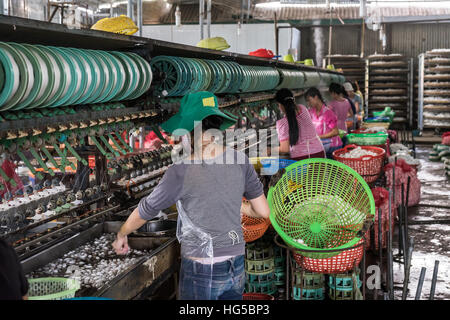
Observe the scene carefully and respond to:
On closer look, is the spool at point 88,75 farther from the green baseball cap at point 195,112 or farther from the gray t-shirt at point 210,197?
the gray t-shirt at point 210,197

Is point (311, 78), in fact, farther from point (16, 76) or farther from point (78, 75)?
point (16, 76)

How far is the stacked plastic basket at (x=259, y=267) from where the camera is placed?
12.4 ft

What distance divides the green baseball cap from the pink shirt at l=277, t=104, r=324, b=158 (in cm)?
263

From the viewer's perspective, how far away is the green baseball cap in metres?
2.29

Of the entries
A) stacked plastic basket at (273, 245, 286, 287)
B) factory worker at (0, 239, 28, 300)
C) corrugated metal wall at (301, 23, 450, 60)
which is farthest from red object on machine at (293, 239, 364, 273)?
corrugated metal wall at (301, 23, 450, 60)

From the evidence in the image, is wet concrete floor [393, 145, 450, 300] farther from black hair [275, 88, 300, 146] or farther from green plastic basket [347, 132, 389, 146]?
black hair [275, 88, 300, 146]

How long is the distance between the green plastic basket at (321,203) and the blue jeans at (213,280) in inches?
37.4

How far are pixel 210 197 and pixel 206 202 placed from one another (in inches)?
1.1

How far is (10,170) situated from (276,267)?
2107mm

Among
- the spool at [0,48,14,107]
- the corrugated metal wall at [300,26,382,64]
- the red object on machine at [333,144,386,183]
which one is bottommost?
the red object on machine at [333,144,386,183]

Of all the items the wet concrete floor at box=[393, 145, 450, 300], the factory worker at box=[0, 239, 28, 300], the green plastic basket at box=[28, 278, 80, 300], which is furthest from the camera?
the wet concrete floor at box=[393, 145, 450, 300]

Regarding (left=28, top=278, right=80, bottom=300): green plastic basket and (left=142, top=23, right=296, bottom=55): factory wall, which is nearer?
(left=28, top=278, right=80, bottom=300): green plastic basket

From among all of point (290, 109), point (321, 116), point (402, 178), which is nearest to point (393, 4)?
point (402, 178)
